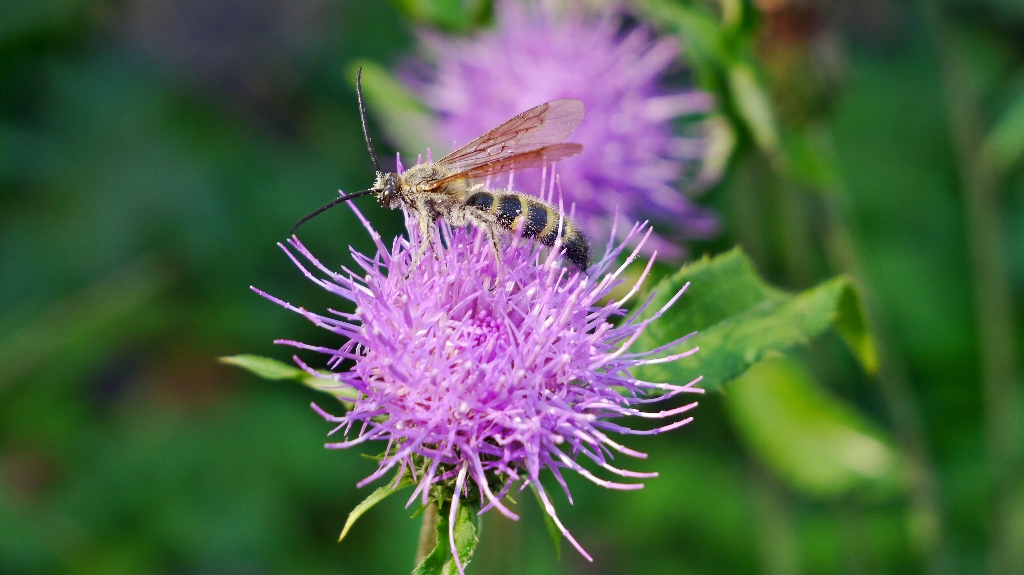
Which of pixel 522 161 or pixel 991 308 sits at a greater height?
pixel 991 308

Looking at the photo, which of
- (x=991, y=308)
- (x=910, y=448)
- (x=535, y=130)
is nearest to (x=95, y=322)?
(x=535, y=130)

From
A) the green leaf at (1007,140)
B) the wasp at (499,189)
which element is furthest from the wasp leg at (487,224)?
the green leaf at (1007,140)

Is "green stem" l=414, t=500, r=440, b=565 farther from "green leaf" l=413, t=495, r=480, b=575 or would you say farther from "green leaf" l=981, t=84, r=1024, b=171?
"green leaf" l=981, t=84, r=1024, b=171

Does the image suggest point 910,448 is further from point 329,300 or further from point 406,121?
point 329,300

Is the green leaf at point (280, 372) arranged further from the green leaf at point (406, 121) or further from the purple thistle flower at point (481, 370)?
the green leaf at point (406, 121)

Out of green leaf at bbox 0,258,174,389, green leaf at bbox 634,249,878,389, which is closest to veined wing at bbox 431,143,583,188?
green leaf at bbox 634,249,878,389

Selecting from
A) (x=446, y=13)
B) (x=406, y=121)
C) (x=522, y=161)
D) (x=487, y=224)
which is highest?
(x=446, y=13)

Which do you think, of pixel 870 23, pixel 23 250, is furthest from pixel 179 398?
pixel 870 23
